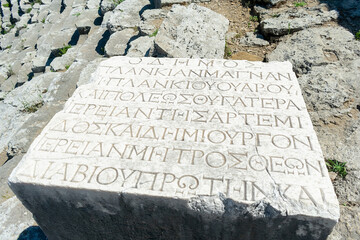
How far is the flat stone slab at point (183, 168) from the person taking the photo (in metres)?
1.94

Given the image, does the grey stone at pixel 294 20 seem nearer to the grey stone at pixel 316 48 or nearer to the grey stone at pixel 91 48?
the grey stone at pixel 316 48

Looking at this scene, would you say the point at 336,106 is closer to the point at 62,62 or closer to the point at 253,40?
the point at 253,40

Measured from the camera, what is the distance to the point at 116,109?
2.66 metres

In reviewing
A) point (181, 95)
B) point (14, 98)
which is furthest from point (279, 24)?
point (14, 98)

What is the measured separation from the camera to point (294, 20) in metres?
4.45

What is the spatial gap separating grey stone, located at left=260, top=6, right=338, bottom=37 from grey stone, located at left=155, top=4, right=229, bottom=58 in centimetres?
67

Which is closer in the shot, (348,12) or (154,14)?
(348,12)

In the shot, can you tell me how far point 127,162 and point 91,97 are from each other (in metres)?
0.93

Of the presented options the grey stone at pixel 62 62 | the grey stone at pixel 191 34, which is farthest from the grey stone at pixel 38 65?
the grey stone at pixel 191 34

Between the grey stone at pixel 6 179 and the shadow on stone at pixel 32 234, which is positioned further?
the grey stone at pixel 6 179

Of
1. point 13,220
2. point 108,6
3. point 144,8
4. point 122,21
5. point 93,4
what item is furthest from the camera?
point 93,4

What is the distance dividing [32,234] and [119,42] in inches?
128

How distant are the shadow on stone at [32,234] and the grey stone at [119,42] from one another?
286 centimetres

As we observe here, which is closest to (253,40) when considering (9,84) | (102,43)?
(102,43)
